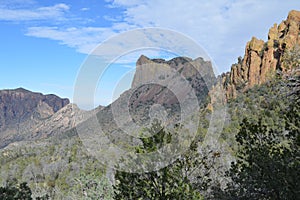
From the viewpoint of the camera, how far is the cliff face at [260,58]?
51031mm

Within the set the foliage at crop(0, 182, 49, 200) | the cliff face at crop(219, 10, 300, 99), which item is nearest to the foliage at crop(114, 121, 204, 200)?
A: the foliage at crop(0, 182, 49, 200)

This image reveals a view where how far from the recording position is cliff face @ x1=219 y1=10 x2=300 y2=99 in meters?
51.0

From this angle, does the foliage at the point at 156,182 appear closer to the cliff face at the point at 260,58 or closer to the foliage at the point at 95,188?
the foliage at the point at 95,188

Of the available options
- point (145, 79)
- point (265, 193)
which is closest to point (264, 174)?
point (265, 193)

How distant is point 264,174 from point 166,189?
1963 millimetres

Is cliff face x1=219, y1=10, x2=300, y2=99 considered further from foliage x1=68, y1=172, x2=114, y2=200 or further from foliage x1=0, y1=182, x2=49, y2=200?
foliage x1=0, y1=182, x2=49, y2=200

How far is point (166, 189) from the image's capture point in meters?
6.54

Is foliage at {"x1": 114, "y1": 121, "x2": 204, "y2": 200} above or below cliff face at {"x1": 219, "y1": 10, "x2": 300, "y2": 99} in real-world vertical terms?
below

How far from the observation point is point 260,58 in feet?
189

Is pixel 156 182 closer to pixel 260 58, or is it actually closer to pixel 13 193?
pixel 13 193

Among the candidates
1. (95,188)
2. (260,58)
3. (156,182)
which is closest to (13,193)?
(156,182)

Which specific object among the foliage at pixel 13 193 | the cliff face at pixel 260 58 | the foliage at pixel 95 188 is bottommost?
the foliage at pixel 13 193

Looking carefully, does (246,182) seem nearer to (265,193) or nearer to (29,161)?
(265,193)

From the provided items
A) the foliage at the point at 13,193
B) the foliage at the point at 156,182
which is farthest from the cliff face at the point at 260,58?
the foliage at the point at 156,182
